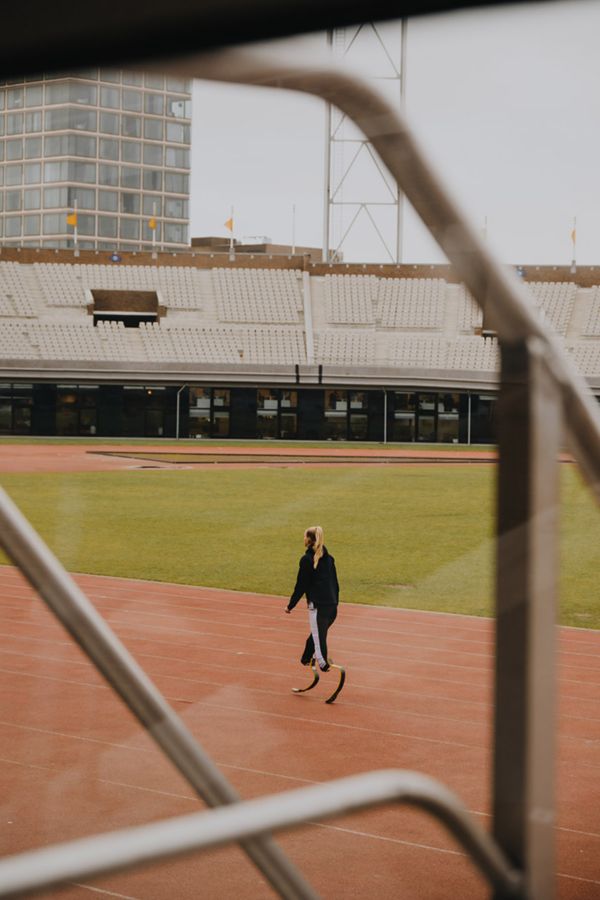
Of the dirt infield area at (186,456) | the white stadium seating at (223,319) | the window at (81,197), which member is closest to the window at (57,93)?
the window at (81,197)

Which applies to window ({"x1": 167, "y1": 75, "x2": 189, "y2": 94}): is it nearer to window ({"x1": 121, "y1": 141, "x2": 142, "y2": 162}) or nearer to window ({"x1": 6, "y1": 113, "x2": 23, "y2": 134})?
window ({"x1": 6, "y1": 113, "x2": 23, "y2": 134})

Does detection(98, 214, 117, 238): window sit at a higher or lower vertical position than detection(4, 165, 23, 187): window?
higher

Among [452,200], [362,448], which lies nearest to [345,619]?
[452,200]

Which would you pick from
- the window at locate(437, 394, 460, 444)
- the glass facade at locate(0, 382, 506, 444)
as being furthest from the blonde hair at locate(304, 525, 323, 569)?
the glass facade at locate(0, 382, 506, 444)

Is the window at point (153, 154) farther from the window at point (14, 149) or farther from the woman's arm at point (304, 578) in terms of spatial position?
the woman's arm at point (304, 578)

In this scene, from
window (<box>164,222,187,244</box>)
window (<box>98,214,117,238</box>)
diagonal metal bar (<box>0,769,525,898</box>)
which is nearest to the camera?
diagonal metal bar (<box>0,769,525,898</box>)

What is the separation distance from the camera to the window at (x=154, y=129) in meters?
1.82

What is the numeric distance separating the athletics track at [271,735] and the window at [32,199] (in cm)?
170

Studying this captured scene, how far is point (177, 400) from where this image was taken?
136 feet

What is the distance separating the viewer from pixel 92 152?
1841 mm

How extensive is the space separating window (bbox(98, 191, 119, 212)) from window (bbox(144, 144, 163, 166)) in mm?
89

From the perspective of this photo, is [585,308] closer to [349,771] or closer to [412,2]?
[412,2]

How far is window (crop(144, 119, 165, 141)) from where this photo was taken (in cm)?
182

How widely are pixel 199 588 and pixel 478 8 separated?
1219 cm
